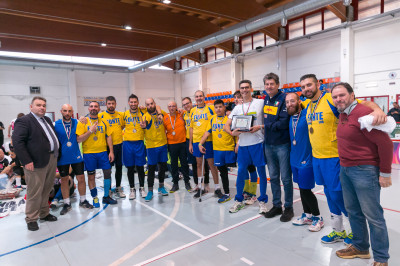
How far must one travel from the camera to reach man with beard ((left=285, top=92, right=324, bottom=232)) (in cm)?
309

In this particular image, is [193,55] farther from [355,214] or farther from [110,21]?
[355,214]

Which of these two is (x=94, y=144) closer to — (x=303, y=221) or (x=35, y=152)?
(x=35, y=152)

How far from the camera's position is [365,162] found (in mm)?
2170

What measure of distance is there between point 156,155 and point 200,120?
1.10 meters

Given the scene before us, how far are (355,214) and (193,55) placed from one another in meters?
16.7

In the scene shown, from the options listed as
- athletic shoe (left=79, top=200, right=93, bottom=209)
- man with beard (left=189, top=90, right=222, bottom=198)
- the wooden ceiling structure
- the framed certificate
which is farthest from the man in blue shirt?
the wooden ceiling structure

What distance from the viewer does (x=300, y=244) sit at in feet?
9.52

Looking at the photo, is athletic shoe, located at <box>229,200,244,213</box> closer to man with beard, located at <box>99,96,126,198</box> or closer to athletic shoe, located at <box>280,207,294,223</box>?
athletic shoe, located at <box>280,207,294,223</box>

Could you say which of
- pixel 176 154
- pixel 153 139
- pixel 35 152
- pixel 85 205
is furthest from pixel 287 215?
pixel 35 152

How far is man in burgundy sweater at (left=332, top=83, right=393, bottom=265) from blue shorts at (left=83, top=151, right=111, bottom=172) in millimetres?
3728

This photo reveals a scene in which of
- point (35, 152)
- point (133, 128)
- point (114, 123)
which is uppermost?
point (114, 123)

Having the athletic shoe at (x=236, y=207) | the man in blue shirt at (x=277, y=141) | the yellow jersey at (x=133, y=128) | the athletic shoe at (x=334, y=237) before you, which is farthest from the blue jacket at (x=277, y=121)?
the yellow jersey at (x=133, y=128)

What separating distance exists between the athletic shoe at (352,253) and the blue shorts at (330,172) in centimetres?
62

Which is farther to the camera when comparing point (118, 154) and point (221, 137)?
point (118, 154)
